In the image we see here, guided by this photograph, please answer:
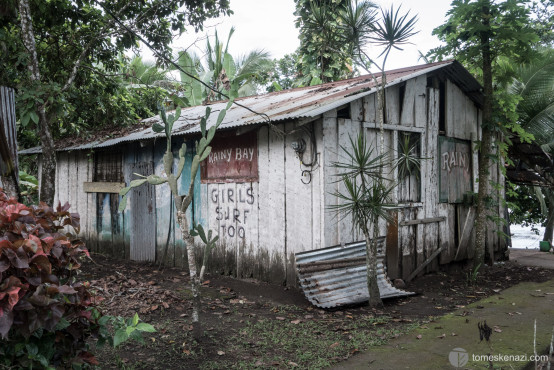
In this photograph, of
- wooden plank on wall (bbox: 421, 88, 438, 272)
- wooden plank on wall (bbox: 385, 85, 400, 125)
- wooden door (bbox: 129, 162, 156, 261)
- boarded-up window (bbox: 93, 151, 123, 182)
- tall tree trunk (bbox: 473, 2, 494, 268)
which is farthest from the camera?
boarded-up window (bbox: 93, 151, 123, 182)

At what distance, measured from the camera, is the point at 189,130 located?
8.00m

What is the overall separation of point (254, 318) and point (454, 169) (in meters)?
5.34

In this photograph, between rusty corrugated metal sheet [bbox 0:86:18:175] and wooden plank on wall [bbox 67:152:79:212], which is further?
wooden plank on wall [bbox 67:152:79:212]

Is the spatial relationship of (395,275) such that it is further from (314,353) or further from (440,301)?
(314,353)

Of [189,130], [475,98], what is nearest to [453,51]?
[475,98]

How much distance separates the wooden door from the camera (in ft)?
30.5

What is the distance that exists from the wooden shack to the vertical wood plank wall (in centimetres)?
2

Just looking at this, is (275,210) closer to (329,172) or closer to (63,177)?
(329,172)

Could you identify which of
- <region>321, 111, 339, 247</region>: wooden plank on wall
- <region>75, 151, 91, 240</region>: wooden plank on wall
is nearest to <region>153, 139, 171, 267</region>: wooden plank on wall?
<region>75, 151, 91, 240</region>: wooden plank on wall

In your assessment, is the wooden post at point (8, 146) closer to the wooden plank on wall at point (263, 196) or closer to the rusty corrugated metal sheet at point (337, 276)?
the rusty corrugated metal sheet at point (337, 276)

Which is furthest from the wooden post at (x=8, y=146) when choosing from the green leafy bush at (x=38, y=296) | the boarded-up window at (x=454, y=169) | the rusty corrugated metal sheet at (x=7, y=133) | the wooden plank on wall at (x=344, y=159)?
the boarded-up window at (x=454, y=169)

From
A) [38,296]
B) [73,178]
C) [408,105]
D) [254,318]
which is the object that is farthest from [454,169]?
[73,178]

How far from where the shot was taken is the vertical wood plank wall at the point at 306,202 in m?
6.66

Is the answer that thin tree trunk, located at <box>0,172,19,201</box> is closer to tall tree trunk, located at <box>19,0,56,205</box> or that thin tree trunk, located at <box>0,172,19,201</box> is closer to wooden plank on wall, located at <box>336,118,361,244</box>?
tall tree trunk, located at <box>19,0,56,205</box>
